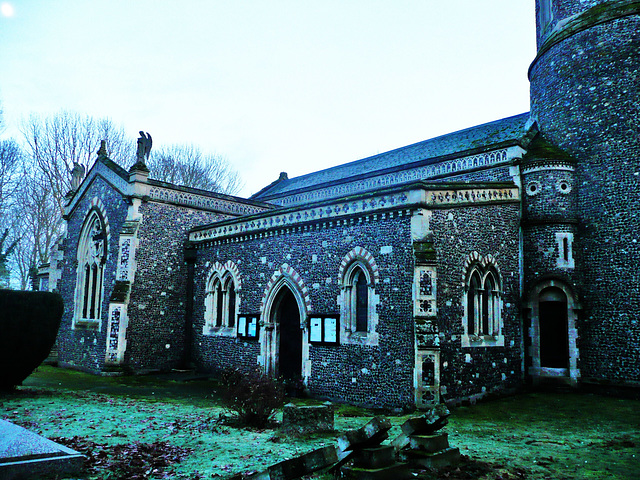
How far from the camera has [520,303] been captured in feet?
55.3

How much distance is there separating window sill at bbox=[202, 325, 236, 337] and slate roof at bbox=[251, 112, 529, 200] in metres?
9.32

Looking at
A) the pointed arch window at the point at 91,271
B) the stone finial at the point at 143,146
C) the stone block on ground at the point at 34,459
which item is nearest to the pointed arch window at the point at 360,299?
the stone block on ground at the point at 34,459

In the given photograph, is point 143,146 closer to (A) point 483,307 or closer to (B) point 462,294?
(B) point 462,294

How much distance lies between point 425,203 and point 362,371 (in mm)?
5107

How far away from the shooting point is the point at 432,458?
759cm

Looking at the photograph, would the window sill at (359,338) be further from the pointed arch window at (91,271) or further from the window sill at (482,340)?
the pointed arch window at (91,271)

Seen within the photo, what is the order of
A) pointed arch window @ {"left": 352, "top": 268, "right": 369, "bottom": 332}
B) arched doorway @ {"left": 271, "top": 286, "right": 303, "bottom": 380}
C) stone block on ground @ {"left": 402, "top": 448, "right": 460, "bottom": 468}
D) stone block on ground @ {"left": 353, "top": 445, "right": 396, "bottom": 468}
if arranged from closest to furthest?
stone block on ground @ {"left": 353, "top": 445, "right": 396, "bottom": 468} < stone block on ground @ {"left": 402, "top": 448, "right": 460, "bottom": 468} < pointed arch window @ {"left": 352, "top": 268, "right": 369, "bottom": 332} < arched doorway @ {"left": 271, "top": 286, "right": 303, "bottom": 380}

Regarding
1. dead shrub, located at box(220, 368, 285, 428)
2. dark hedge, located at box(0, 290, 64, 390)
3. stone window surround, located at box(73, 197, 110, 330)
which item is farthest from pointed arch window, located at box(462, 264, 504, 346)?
stone window surround, located at box(73, 197, 110, 330)

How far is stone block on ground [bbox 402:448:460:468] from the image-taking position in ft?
24.9

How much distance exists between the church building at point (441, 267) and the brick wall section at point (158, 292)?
63mm

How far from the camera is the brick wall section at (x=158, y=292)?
20.6 metres

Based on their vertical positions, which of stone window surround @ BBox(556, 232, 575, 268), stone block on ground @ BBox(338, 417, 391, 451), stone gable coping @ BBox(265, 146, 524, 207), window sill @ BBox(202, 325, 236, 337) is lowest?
stone block on ground @ BBox(338, 417, 391, 451)

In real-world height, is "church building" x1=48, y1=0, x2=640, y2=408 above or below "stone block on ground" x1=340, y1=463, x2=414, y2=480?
above

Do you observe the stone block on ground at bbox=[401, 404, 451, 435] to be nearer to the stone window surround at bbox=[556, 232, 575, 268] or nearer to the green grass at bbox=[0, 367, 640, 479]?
the green grass at bbox=[0, 367, 640, 479]
